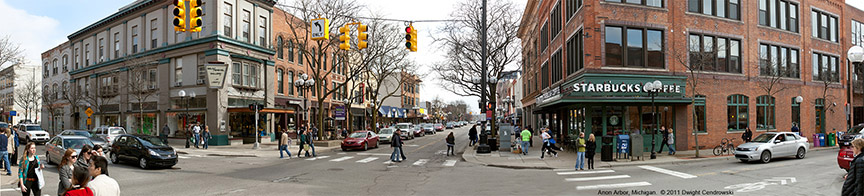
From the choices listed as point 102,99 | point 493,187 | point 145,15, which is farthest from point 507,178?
point 102,99

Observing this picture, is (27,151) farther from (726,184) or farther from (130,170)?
(726,184)

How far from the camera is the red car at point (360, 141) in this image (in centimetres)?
2631

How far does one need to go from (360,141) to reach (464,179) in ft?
45.1

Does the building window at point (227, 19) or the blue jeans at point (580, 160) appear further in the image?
the building window at point (227, 19)

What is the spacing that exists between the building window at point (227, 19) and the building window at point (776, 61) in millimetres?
31314

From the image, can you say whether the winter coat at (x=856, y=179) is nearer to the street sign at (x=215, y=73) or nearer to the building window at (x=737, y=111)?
the building window at (x=737, y=111)

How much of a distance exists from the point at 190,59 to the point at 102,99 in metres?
14.6

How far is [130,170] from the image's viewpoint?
1573 centimetres

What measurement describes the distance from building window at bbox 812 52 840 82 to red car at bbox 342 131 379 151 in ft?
88.8

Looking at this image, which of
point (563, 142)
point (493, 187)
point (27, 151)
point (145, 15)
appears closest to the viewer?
point (27, 151)

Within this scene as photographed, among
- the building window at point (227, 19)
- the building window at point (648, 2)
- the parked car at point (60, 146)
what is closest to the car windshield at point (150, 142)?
the parked car at point (60, 146)

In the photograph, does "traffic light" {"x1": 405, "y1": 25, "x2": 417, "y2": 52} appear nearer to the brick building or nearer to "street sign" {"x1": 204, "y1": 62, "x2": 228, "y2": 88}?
the brick building

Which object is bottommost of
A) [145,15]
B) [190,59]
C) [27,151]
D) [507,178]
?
[507,178]

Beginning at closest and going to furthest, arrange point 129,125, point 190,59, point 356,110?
point 190,59 < point 129,125 < point 356,110
